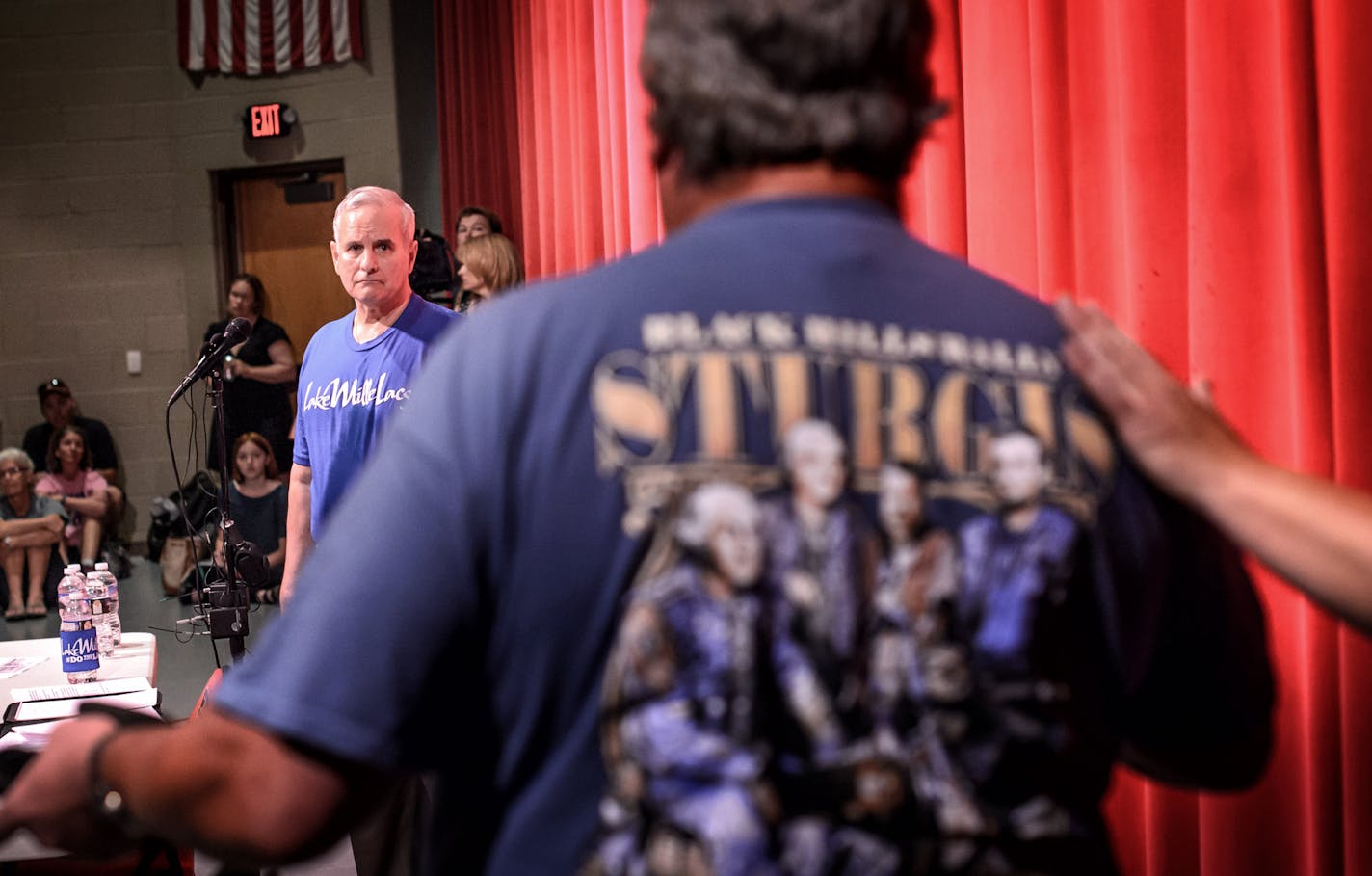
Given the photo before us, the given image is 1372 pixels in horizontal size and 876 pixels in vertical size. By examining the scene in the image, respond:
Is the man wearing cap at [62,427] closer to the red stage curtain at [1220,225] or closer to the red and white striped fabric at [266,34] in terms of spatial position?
the red and white striped fabric at [266,34]

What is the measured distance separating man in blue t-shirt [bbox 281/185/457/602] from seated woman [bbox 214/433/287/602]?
3516mm

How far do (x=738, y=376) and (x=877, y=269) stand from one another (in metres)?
0.12

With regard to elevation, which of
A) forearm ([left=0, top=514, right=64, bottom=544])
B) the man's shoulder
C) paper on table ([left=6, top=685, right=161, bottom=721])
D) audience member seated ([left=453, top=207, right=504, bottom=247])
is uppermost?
audience member seated ([left=453, top=207, right=504, bottom=247])

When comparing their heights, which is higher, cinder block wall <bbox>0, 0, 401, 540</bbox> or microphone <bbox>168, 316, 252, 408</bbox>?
cinder block wall <bbox>0, 0, 401, 540</bbox>

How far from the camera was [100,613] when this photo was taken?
306cm

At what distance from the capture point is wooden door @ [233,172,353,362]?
881 centimetres

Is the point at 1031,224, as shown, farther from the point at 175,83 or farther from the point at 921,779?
the point at 175,83

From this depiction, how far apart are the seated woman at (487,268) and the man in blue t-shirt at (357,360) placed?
1.26 metres

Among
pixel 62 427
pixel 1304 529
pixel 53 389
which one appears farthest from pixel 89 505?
pixel 1304 529

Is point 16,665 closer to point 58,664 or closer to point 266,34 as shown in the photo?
point 58,664

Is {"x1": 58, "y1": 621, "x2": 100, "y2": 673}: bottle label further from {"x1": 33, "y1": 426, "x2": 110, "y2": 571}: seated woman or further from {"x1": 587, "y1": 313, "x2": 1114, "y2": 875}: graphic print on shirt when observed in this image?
{"x1": 33, "y1": 426, "x2": 110, "y2": 571}: seated woman

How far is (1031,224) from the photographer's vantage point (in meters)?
1.87

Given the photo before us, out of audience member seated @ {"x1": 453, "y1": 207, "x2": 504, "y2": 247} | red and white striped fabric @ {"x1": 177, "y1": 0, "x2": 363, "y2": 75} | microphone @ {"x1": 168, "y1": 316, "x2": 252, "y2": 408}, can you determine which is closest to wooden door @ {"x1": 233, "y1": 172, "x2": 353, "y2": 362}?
red and white striped fabric @ {"x1": 177, "y1": 0, "x2": 363, "y2": 75}

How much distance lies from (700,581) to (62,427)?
8.16 meters
